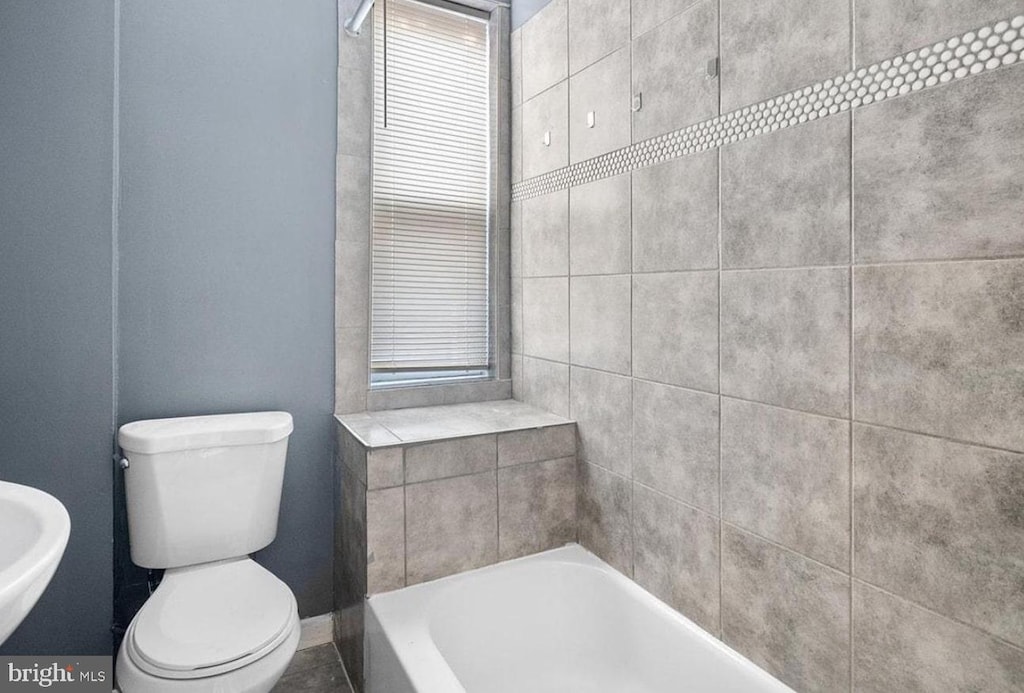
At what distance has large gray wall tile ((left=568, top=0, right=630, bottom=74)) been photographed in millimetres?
1832

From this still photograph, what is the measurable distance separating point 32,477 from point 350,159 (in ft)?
4.69

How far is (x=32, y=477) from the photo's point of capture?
1.65 m

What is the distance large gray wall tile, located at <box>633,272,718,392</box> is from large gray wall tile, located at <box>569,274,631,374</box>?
53mm

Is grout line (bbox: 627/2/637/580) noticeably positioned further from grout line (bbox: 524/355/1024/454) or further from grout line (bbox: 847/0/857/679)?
grout line (bbox: 847/0/857/679)

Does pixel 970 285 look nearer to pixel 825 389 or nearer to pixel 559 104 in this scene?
pixel 825 389

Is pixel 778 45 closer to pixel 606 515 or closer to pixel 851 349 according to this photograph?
pixel 851 349

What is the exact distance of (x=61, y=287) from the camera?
1655 millimetres

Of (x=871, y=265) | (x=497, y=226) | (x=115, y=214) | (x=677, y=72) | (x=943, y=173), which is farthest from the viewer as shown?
(x=497, y=226)

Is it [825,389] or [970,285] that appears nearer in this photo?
[970,285]

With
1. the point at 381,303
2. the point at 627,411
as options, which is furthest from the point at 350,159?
the point at 627,411

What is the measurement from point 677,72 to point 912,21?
629mm

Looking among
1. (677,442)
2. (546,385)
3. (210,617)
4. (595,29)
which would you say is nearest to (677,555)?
(677,442)

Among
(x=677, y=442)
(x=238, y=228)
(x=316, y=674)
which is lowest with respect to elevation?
(x=316, y=674)

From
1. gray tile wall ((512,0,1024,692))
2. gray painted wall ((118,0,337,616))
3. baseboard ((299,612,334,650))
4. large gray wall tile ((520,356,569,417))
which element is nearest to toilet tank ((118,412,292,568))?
gray painted wall ((118,0,337,616))
